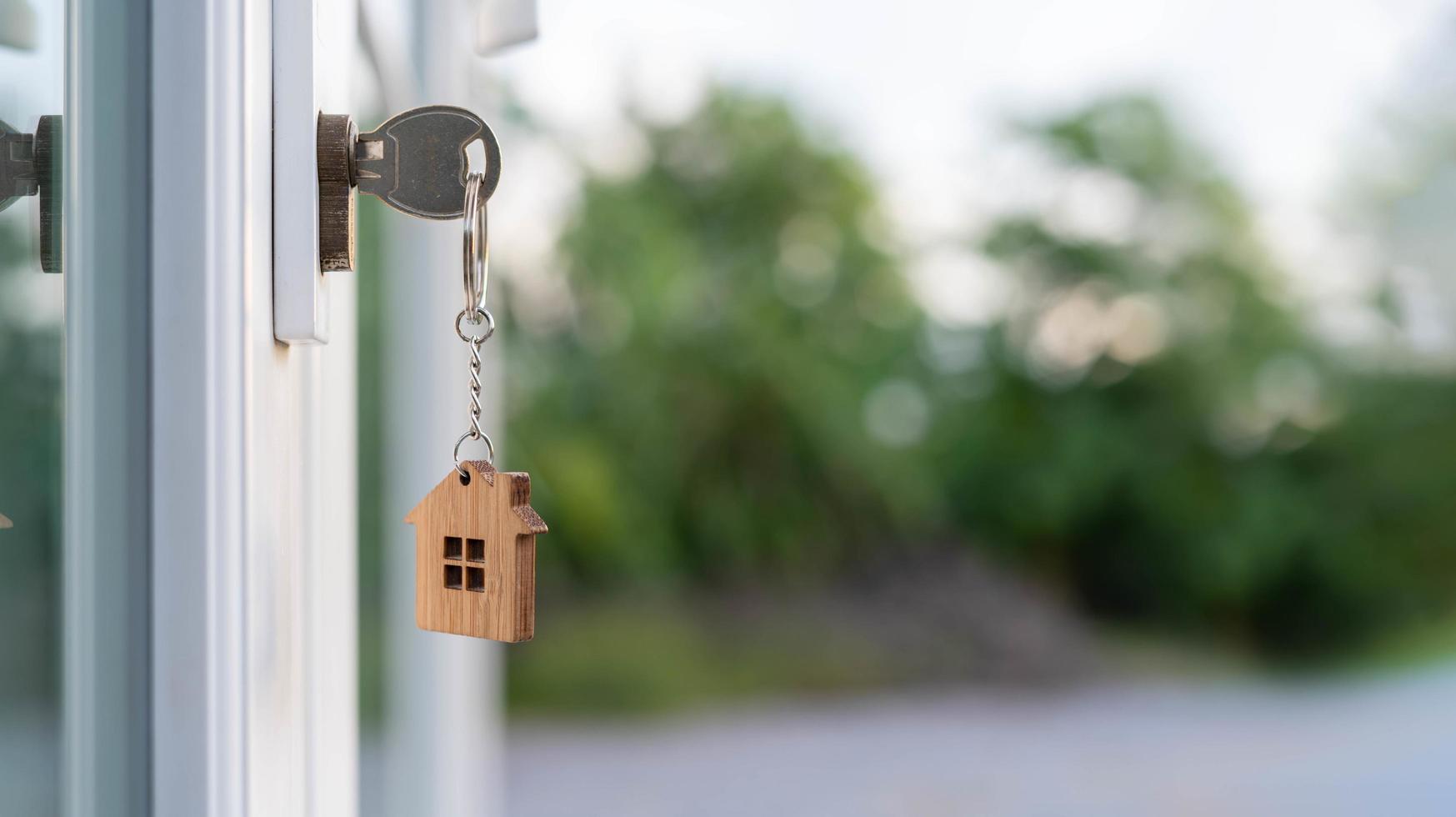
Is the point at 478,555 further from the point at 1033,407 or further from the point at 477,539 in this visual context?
the point at 1033,407

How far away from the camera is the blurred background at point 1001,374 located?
3174 millimetres

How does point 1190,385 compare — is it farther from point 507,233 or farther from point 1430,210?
point 507,233

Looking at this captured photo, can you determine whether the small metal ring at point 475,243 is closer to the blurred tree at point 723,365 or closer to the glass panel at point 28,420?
the glass panel at point 28,420

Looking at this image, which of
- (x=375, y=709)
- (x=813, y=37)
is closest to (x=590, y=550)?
(x=813, y=37)

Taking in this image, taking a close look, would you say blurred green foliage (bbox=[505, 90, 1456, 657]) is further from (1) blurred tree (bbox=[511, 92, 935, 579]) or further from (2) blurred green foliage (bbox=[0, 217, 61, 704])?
(2) blurred green foliage (bbox=[0, 217, 61, 704])

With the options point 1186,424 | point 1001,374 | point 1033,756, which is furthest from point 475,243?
point 1186,424

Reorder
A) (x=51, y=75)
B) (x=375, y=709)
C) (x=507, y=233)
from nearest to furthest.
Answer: (x=51, y=75) → (x=375, y=709) → (x=507, y=233)

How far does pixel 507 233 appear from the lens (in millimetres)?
2742

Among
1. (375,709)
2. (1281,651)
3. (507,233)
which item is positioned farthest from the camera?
(1281,651)

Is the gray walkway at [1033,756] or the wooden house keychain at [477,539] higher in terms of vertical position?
the wooden house keychain at [477,539]

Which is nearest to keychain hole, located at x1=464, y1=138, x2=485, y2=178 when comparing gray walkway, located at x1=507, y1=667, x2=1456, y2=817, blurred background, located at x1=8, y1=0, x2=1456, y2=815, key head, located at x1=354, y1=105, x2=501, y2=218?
key head, located at x1=354, y1=105, x2=501, y2=218

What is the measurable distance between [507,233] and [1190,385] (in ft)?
7.50

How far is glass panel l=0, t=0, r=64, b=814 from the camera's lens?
0.23 m

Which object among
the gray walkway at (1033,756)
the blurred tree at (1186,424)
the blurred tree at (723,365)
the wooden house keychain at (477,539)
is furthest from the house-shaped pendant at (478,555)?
the blurred tree at (1186,424)
